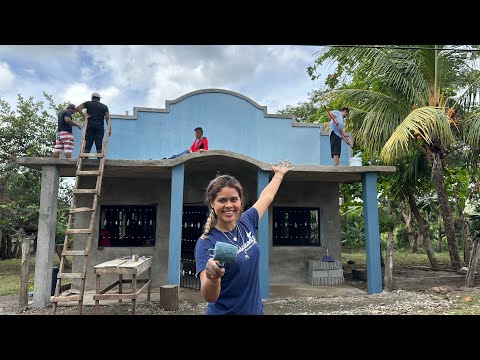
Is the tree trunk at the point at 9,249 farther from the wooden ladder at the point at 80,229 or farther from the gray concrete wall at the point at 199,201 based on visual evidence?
the wooden ladder at the point at 80,229

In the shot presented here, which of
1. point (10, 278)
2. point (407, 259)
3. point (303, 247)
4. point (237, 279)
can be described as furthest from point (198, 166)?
point (407, 259)

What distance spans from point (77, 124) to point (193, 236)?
409 cm

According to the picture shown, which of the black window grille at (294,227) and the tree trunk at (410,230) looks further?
the tree trunk at (410,230)

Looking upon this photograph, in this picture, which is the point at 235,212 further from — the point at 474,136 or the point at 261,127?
the point at 474,136

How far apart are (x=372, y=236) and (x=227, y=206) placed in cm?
747

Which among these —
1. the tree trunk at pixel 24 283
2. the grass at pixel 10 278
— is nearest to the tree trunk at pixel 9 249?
the grass at pixel 10 278

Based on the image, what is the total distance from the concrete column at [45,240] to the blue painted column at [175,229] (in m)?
2.51

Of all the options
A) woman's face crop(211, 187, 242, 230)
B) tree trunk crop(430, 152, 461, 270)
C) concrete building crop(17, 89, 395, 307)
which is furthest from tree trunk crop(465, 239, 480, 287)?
woman's face crop(211, 187, 242, 230)

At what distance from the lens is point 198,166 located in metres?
9.20

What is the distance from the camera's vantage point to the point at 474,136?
9.80 m

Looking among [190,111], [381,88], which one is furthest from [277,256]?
[381,88]

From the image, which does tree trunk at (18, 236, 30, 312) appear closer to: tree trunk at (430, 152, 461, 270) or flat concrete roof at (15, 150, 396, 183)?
flat concrete roof at (15, 150, 396, 183)

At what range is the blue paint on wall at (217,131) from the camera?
381 inches

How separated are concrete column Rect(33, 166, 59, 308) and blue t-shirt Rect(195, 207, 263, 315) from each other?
6794 mm
